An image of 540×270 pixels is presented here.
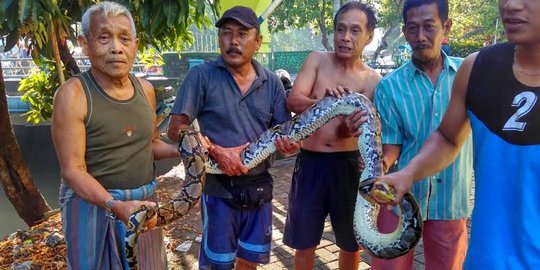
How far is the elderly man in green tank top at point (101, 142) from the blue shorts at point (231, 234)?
0.70 metres

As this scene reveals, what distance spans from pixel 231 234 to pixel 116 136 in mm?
1227

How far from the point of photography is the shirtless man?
11.2ft

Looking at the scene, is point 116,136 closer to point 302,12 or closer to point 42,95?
point 42,95

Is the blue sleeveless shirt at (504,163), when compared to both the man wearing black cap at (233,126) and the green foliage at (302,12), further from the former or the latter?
the green foliage at (302,12)

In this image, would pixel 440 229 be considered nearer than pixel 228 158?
Yes

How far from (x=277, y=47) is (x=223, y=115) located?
82480mm

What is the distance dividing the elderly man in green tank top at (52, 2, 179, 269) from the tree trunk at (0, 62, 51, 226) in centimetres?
320

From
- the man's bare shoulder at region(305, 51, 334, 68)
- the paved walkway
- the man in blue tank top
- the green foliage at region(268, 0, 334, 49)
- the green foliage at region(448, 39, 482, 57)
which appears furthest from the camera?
the green foliage at region(448, 39, 482, 57)

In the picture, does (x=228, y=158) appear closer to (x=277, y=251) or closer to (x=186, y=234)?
(x=277, y=251)

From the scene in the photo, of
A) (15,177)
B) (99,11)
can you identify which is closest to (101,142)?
(99,11)

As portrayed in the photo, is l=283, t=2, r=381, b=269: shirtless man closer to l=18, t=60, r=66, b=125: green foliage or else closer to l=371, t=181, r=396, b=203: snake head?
l=371, t=181, r=396, b=203: snake head

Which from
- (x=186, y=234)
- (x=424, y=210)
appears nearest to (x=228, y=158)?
(x=424, y=210)

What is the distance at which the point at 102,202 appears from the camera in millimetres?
2324

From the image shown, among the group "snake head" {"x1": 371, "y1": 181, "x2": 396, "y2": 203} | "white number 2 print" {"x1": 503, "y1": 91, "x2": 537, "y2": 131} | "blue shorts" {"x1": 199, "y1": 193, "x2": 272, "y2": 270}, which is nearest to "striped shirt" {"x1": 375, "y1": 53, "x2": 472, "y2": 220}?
"snake head" {"x1": 371, "y1": 181, "x2": 396, "y2": 203}
